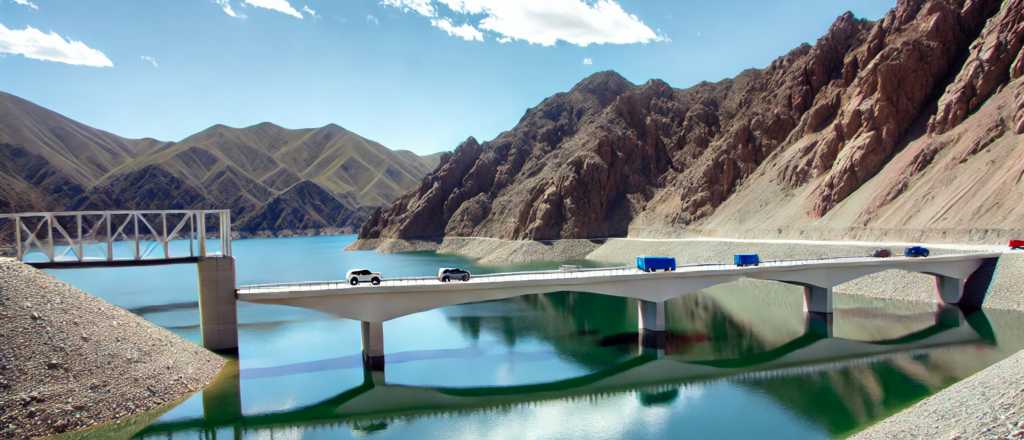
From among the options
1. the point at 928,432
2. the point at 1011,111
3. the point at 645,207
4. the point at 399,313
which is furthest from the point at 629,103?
the point at 928,432

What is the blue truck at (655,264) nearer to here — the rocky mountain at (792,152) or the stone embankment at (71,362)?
the stone embankment at (71,362)

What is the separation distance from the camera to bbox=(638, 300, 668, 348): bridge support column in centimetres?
A: 4432

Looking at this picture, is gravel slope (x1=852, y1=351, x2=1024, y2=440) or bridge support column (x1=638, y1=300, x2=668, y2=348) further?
bridge support column (x1=638, y1=300, x2=668, y2=348)

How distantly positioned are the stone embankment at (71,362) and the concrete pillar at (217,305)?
4.41 meters

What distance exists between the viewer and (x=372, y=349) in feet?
125

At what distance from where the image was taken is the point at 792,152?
4304 inches

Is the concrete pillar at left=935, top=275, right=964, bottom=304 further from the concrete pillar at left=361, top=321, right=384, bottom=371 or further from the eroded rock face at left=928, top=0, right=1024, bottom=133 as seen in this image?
the concrete pillar at left=361, top=321, right=384, bottom=371

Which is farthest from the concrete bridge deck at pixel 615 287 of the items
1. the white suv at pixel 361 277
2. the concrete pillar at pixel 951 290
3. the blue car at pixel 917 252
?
the blue car at pixel 917 252

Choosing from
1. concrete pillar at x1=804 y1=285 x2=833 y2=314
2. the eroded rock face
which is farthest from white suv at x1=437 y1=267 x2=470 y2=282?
the eroded rock face

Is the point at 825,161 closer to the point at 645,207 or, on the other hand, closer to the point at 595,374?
the point at 645,207

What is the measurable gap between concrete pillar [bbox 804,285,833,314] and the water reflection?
1148mm

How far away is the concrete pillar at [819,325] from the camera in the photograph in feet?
151

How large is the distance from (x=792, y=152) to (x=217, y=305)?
318ft

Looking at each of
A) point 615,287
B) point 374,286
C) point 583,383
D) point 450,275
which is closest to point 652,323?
point 615,287
